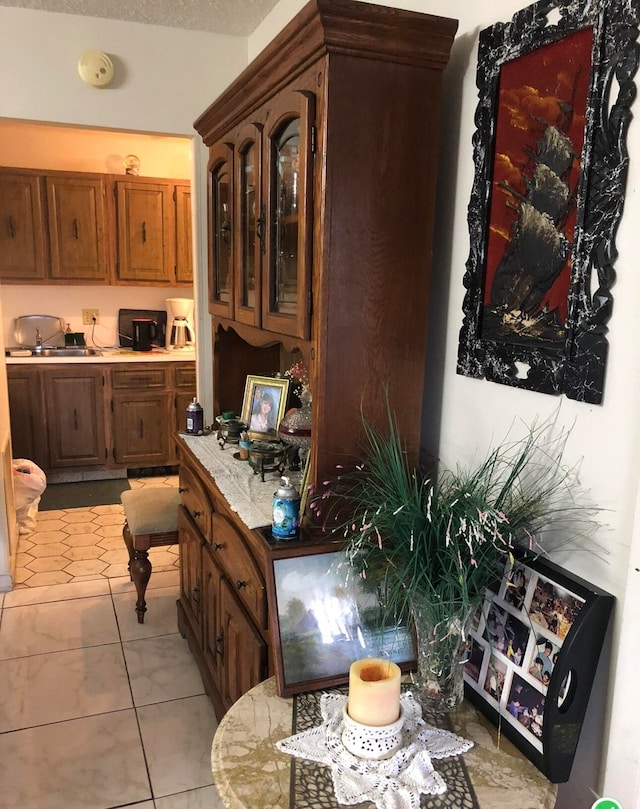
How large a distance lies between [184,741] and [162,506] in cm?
96

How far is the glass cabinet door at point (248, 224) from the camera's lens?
73.6 inches

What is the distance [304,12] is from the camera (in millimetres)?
1370

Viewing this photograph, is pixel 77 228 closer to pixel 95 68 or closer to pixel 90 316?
pixel 90 316

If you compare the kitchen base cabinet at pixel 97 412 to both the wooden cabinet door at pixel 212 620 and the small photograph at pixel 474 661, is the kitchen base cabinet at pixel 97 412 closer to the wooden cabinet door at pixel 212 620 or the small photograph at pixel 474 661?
the wooden cabinet door at pixel 212 620

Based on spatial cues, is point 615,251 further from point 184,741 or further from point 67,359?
point 67,359

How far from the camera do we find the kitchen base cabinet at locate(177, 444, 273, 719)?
1658 mm

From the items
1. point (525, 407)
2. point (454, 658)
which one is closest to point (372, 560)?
point (454, 658)

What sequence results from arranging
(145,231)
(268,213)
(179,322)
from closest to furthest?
(268,213), (145,231), (179,322)

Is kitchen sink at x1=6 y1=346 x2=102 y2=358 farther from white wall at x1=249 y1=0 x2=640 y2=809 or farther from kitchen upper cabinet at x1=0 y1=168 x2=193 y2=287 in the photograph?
white wall at x1=249 y1=0 x2=640 y2=809

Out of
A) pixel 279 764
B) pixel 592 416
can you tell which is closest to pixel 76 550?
pixel 279 764

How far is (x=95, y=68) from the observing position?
274 centimetres

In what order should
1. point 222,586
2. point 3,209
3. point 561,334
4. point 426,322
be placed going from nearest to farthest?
point 561,334 → point 426,322 → point 222,586 → point 3,209

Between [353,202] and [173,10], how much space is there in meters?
1.81

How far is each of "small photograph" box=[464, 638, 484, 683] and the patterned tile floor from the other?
2.29 meters
